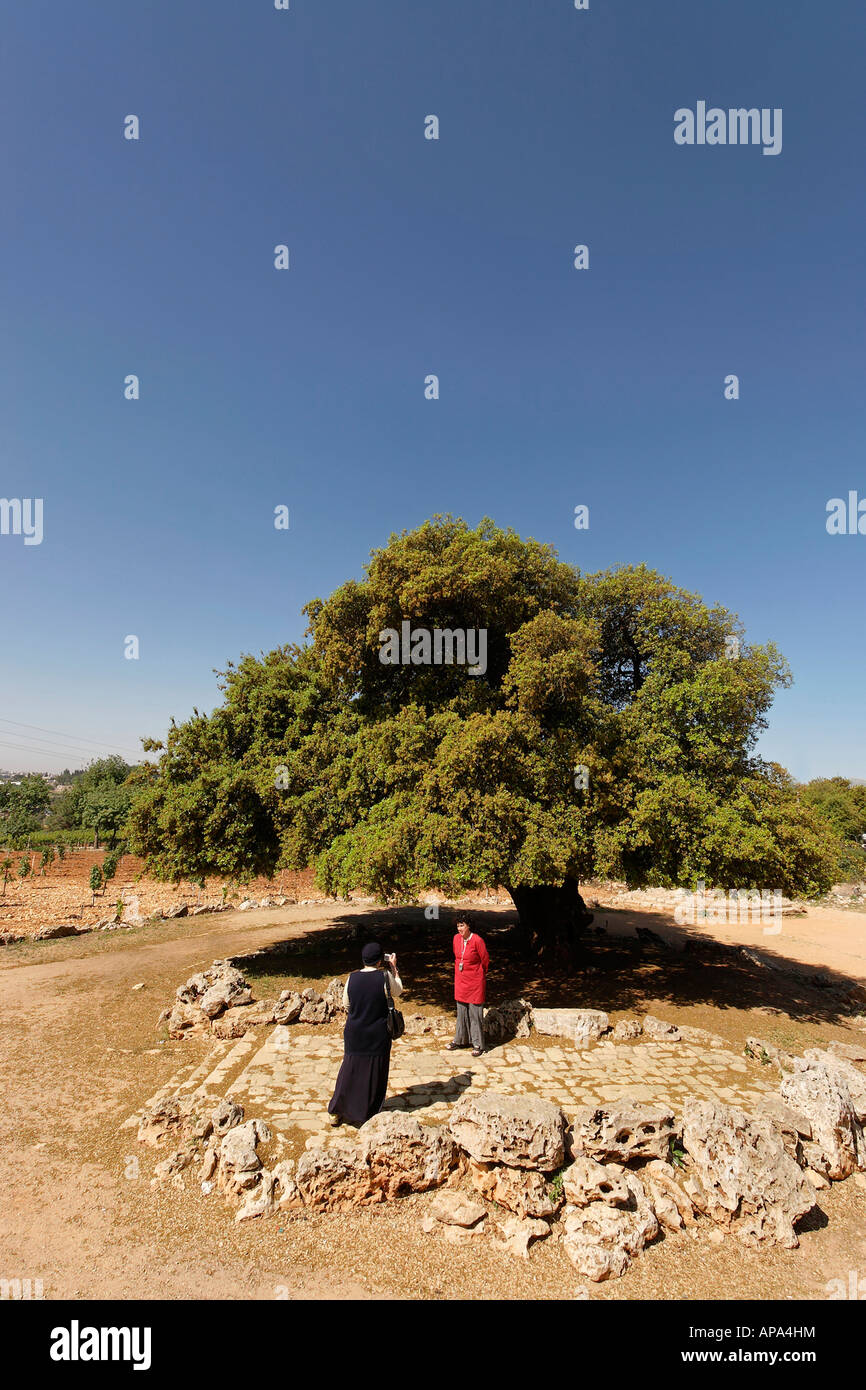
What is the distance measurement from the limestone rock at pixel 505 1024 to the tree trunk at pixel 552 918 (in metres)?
4.93

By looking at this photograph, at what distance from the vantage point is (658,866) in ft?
40.4

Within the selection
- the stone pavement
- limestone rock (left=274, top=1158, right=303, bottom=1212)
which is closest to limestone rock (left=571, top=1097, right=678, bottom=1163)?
the stone pavement

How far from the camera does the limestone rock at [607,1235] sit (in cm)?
528

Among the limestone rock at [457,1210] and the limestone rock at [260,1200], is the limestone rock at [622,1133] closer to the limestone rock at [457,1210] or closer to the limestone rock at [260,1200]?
the limestone rock at [457,1210]

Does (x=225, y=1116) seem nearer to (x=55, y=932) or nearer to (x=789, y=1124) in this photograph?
(x=789, y=1124)

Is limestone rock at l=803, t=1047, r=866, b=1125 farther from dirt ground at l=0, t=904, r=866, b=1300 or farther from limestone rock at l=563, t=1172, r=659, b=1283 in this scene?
limestone rock at l=563, t=1172, r=659, b=1283

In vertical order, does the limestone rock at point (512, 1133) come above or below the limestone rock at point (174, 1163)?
above

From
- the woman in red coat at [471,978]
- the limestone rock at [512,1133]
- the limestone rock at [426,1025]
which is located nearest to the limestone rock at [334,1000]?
the limestone rock at [426,1025]

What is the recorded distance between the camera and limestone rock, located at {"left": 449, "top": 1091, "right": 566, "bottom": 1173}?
6.33m

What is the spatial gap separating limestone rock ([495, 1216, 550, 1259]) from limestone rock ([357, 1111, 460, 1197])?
864 mm

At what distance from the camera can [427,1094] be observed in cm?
840

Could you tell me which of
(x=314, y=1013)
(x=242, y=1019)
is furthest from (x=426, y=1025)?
(x=242, y=1019)
